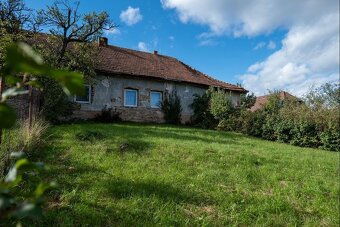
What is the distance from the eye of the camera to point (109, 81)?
1897 cm

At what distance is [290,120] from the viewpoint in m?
16.0

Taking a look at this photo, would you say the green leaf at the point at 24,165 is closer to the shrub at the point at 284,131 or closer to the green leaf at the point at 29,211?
the green leaf at the point at 29,211

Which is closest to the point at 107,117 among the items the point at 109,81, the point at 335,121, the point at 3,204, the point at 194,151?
the point at 109,81

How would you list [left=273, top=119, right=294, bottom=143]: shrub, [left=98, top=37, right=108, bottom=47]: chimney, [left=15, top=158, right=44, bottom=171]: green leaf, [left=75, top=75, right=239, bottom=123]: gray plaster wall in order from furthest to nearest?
[left=98, top=37, right=108, bottom=47]: chimney, [left=75, top=75, right=239, bottom=123]: gray plaster wall, [left=273, top=119, right=294, bottom=143]: shrub, [left=15, top=158, right=44, bottom=171]: green leaf

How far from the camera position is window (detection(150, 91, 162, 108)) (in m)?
20.8

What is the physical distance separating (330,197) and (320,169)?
2300 millimetres

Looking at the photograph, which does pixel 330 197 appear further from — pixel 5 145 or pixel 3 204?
pixel 3 204

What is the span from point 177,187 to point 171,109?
14859 millimetres

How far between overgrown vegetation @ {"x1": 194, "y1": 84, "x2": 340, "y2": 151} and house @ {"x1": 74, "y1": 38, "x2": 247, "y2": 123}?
8.92ft

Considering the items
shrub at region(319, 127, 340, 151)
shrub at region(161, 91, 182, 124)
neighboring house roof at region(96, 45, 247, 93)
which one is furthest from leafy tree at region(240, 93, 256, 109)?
shrub at region(319, 127, 340, 151)

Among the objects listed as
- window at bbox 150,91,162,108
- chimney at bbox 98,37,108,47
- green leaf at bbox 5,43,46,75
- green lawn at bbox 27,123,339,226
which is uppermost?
chimney at bbox 98,37,108,47

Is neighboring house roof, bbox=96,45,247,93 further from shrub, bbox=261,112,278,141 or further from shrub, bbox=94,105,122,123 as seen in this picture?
shrub, bbox=261,112,278,141

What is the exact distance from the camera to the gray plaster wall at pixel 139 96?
1834 centimetres

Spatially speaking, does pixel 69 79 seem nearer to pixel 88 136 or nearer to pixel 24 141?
pixel 24 141
